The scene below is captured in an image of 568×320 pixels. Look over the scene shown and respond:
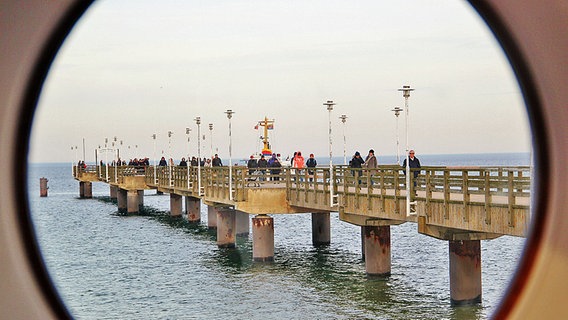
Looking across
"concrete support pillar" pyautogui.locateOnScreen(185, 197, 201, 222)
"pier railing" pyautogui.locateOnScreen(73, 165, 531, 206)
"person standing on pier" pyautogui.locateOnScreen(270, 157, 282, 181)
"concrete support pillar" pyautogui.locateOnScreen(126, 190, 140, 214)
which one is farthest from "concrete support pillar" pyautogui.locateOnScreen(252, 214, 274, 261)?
"concrete support pillar" pyautogui.locateOnScreen(126, 190, 140, 214)

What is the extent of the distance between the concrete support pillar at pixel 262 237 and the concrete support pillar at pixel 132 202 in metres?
31.8

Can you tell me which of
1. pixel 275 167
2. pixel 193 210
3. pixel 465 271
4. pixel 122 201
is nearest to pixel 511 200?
pixel 465 271

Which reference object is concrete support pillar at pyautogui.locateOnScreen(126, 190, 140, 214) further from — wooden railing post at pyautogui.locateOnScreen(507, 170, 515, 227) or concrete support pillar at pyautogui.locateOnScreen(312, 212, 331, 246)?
wooden railing post at pyautogui.locateOnScreen(507, 170, 515, 227)

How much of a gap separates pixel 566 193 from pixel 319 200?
20134 mm

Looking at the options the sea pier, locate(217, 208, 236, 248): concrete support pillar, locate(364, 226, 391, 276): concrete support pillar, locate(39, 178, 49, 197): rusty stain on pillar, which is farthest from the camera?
locate(39, 178, 49, 197): rusty stain on pillar

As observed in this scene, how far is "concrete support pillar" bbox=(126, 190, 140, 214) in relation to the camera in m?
57.8

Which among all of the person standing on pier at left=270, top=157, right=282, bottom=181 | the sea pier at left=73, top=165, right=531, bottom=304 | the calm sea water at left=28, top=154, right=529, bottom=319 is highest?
the person standing on pier at left=270, top=157, right=282, bottom=181

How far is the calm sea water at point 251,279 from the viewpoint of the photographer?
806 inches

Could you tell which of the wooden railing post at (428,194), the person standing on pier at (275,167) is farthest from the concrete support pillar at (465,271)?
the person standing on pier at (275,167)

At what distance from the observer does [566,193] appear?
4.79 meters

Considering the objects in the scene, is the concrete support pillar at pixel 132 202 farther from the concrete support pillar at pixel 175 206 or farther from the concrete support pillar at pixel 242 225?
the concrete support pillar at pixel 242 225

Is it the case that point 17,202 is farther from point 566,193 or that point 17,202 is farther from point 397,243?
point 397,243

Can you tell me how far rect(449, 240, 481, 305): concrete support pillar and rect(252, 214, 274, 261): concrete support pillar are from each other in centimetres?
946

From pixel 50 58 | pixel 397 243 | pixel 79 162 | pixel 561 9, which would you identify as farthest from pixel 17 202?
pixel 79 162
